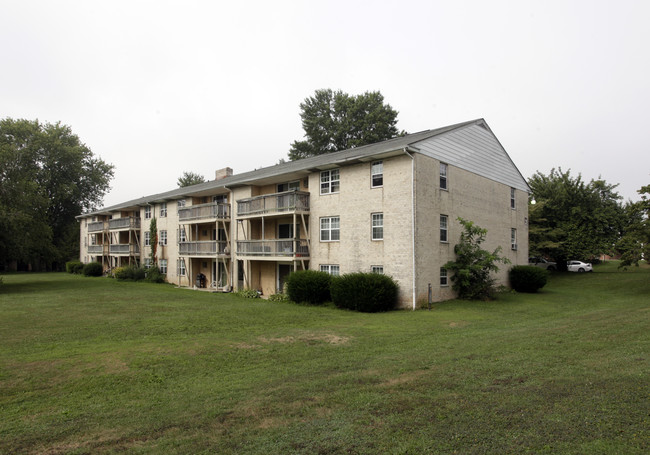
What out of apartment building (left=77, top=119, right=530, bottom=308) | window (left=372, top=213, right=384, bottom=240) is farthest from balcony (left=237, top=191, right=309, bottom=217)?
window (left=372, top=213, right=384, bottom=240)

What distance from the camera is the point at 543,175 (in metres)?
39.0

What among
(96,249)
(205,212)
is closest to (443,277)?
(205,212)

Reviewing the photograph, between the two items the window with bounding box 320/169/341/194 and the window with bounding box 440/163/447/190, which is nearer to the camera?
the window with bounding box 440/163/447/190

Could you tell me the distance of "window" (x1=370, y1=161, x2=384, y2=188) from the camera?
64.5 feet

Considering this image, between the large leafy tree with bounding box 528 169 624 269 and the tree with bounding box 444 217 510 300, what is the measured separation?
18.3 metres

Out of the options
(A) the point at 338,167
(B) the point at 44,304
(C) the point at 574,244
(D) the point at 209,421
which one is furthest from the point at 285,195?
(C) the point at 574,244

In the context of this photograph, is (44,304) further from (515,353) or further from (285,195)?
(515,353)

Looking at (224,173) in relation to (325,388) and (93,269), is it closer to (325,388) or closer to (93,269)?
(93,269)

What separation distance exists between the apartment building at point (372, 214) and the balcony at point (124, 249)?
1107 cm

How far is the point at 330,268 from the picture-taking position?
21641mm

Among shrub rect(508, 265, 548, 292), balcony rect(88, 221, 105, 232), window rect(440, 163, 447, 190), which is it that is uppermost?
window rect(440, 163, 447, 190)

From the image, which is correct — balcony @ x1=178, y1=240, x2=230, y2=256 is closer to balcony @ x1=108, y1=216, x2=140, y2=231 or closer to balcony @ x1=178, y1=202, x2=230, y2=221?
balcony @ x1=178, y1=202, x2=230, y2=221

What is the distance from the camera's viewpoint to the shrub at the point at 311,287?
19531mm

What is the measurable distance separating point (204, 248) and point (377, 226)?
15330 millimetres
